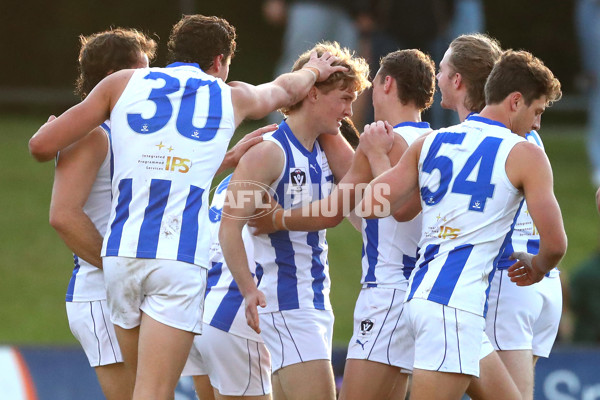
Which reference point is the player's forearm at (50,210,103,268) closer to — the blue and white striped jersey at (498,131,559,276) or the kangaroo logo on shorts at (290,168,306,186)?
the kangaroo logo on shorts at (290,168,306,186)

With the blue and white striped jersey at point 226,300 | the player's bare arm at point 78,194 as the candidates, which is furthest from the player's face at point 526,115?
the player's bare arm at point 78,194

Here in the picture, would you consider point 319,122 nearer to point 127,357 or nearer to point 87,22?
point 127,357

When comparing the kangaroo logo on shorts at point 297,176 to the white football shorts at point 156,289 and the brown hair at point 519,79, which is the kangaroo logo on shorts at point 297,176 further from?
the brown hair at point 519,79

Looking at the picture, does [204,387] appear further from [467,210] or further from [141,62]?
[467,210]

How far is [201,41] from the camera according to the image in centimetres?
429

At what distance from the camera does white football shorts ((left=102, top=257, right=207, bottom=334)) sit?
399 cm

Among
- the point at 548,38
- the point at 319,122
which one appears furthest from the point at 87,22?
the point at 319,122

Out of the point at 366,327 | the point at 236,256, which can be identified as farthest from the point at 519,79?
the point at 236,256

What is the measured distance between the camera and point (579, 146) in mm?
13172

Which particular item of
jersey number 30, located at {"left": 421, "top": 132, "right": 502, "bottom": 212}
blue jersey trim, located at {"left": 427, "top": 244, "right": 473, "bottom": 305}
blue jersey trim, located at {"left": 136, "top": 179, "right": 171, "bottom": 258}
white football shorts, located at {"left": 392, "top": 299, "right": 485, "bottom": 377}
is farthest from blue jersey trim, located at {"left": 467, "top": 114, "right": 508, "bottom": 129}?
blue jersey trim, located at {"left": 136, "top": 179, "right": 171, "bottom": 258}

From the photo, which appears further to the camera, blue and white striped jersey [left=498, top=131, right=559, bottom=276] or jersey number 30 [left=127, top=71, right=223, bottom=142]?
blue and white striped jersey [left=498, top=131, right=559, bottom=276]

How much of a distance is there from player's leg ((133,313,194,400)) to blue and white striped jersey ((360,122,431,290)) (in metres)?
1.03

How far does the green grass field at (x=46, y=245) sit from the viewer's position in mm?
9273

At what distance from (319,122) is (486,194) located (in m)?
1.13
